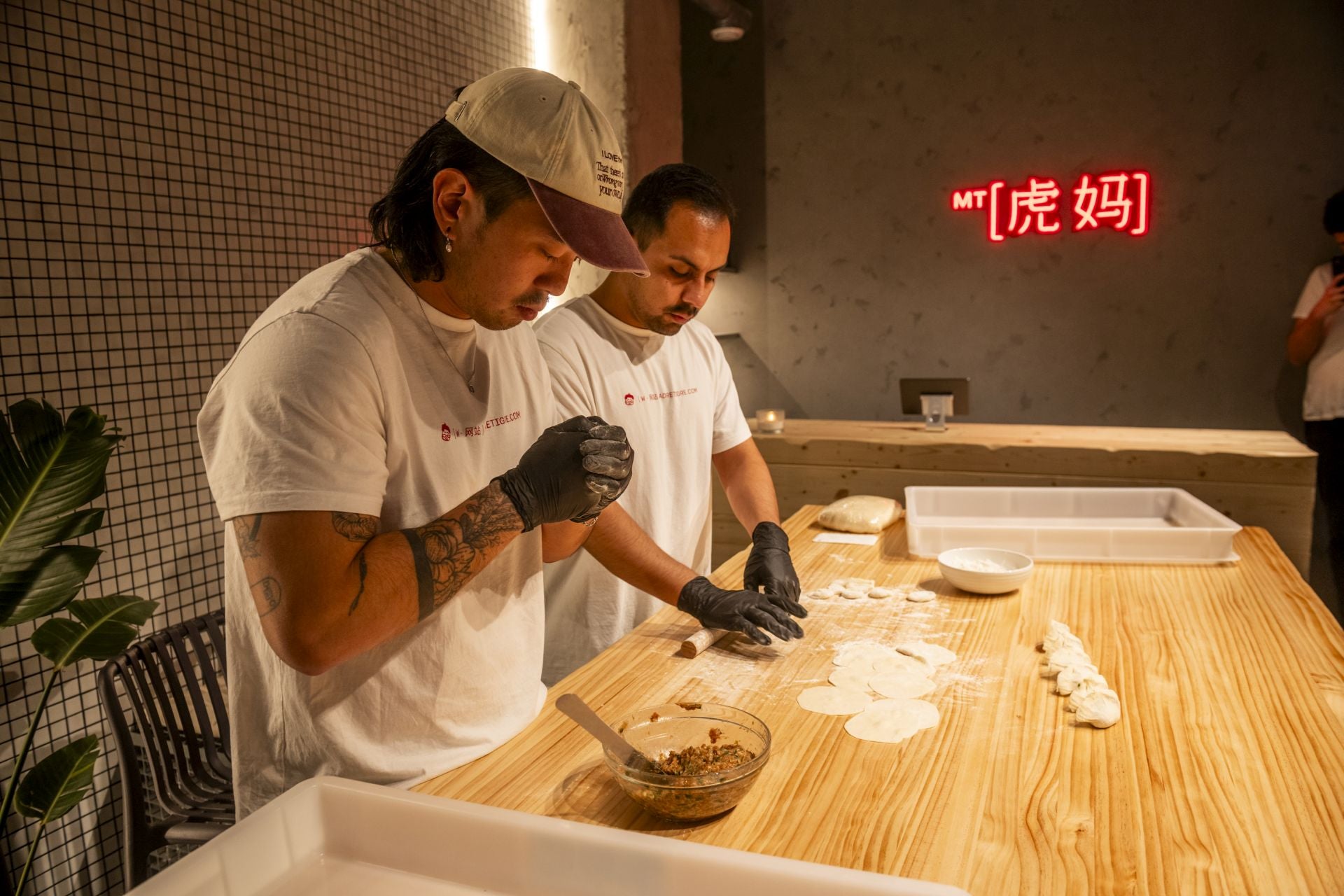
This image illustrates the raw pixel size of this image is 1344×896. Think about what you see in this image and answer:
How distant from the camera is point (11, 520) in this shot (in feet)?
4.71

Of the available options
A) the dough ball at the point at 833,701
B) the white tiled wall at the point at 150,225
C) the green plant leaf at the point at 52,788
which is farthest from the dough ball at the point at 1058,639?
the white tiled wall at the point at 150,225

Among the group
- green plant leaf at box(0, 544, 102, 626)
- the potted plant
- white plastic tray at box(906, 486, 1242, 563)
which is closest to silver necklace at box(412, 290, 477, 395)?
the potted plant

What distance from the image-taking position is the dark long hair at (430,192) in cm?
114

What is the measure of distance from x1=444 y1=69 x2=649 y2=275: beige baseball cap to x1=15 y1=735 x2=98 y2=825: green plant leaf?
133 centimetres

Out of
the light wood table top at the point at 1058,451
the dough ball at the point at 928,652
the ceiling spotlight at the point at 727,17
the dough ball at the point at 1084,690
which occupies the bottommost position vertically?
the dough ball at the point at 928,652

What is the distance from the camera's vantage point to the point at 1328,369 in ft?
12.9

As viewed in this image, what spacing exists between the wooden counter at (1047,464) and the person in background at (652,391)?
1.25 meters

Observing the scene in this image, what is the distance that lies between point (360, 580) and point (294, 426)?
20 cm

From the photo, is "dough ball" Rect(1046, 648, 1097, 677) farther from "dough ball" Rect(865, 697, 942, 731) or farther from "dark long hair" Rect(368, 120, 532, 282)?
"dark long hair" Rect(368, 120, 532, 282)

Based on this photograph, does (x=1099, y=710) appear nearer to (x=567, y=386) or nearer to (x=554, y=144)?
(x=554, y=144)

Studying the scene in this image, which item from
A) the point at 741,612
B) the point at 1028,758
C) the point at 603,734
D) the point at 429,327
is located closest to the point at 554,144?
the point at 429,327

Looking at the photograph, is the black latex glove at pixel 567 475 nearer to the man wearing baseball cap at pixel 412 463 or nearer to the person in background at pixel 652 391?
the man wearing baseball cap at pixel 412 463

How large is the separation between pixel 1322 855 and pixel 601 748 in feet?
2.86

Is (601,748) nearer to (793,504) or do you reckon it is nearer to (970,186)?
(793,504)
